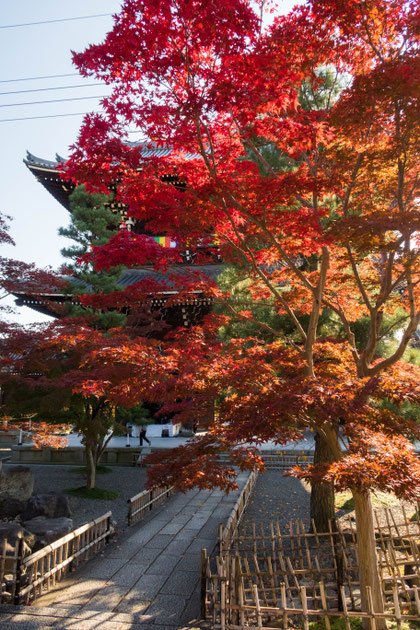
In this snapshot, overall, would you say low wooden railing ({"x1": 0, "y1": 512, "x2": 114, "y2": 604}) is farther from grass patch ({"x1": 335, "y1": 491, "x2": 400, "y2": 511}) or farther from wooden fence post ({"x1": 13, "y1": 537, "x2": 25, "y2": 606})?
grass patch ({"x1": 335, "y1": 491, "x2": 400, "y2": 511})

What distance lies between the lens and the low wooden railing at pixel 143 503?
836 cm

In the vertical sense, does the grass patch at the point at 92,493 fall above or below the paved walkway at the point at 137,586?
above

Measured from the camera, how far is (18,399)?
9.59m

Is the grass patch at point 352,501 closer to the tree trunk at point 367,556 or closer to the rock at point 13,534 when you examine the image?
the tree trunk at point 367,556

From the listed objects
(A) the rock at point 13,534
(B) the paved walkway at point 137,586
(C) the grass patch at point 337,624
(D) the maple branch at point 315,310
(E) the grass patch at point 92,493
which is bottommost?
(C) the grass patch at point 337,624

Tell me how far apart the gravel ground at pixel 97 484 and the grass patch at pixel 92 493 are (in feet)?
0.56

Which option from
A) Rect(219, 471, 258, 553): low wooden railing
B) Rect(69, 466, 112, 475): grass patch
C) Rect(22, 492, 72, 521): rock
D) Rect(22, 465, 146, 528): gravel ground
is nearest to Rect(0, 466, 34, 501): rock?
Rect(22, 492, 72, 521): rock

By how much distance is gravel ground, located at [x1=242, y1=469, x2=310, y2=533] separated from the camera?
8.98 meters

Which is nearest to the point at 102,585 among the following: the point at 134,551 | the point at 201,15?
the point at 134,551

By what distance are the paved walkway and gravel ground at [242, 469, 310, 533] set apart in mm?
968

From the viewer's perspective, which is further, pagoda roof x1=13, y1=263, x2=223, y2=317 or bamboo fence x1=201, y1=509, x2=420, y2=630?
pagoda roof x1=13, y1=263, x2=223, y2=317

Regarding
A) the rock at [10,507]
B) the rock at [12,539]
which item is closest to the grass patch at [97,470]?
the rock at [10,507]

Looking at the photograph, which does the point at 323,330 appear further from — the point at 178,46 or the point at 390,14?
the point at 178,46

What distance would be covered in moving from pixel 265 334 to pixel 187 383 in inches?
223
